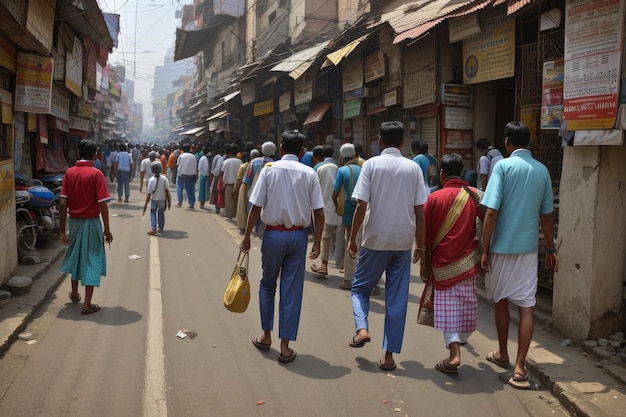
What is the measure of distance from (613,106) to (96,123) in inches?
1669

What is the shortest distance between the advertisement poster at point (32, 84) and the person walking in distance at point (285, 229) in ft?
17.7

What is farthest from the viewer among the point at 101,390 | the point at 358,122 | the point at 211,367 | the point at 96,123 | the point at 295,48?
the point at 96,123

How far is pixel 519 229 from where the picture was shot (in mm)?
4164

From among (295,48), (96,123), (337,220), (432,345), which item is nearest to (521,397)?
(432,345)

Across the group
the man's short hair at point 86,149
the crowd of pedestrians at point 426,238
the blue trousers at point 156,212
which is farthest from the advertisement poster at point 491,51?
the blue trousers at point 156,212

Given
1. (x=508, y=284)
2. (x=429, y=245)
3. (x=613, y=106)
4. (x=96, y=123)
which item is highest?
(x=96, y=123)

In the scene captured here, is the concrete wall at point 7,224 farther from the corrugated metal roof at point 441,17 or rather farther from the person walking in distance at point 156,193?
the corrugated metal roof at point 441,17

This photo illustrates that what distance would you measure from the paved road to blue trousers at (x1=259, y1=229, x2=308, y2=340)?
310 mm

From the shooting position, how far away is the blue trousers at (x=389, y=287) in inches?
169

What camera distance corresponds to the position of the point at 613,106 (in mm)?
4523

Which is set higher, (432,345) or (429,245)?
(429,245)

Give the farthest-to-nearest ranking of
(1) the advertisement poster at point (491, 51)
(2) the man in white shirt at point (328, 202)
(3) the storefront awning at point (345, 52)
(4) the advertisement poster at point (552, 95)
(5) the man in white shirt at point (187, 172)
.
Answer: (5) the man in white shirt at point (187, 172), (3) the storefront awning at point (345, 52), (1) the advertisement poster at point (491, 51), (2) the man in white shirt at point (328, 202), (4) the advertisement poster at point (552, 95)

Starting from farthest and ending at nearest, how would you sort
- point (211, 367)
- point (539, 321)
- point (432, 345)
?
1. point (539, 321)
2. point (432, 345)
3. point (211, 367)

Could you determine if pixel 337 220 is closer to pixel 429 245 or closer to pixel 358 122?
pixel 429 245
